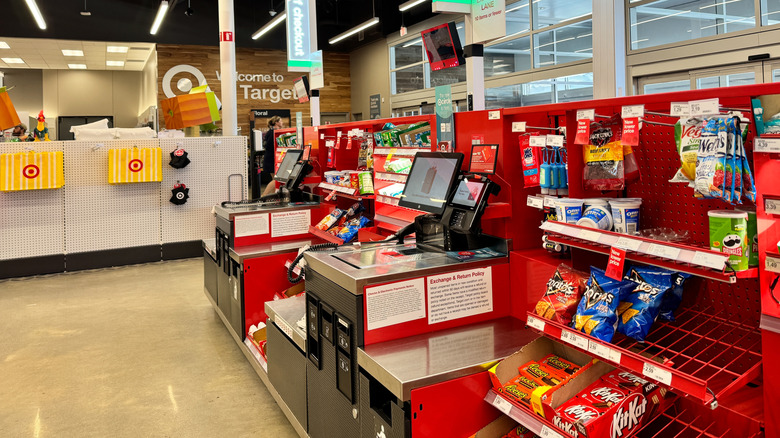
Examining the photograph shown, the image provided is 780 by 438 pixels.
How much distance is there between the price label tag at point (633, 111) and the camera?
1.73m

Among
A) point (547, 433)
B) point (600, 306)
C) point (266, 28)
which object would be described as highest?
point (266, 28)

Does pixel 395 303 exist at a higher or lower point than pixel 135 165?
lower

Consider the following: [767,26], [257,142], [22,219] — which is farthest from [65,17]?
[767,26]

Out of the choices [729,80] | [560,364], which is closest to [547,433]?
[560,364]

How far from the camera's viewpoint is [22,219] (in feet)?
21.8

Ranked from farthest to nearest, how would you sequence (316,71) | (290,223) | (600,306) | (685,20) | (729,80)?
(685,20)
(729,80)
(316,71)
(290,223)
(600,306)

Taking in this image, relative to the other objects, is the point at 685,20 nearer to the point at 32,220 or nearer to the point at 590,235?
the point at 590,235

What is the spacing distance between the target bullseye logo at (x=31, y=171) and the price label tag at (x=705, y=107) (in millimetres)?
6888

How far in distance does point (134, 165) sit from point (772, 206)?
692 cm

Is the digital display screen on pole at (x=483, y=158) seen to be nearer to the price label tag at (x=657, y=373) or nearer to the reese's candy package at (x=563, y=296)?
the reese's candy package at (x=563, y=296)

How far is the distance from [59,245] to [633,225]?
6.84 meters

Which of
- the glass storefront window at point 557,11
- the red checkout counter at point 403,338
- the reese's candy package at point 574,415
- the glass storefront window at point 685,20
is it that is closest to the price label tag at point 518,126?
the red checkout counter at point 403,338

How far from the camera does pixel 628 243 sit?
165 centimetres

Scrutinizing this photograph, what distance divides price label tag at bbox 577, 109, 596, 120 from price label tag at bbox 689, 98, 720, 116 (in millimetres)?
394
